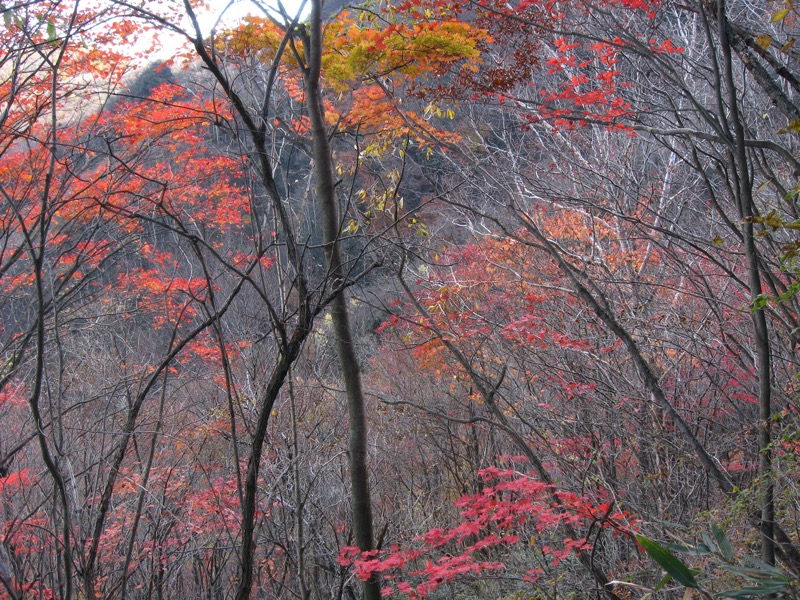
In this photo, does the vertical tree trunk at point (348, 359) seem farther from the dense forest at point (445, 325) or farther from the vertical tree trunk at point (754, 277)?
the vertical tree trunk at point (754, 277)

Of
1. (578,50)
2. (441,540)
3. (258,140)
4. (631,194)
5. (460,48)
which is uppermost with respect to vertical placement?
(578,50)

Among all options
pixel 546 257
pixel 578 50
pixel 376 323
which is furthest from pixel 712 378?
pixel 376 323

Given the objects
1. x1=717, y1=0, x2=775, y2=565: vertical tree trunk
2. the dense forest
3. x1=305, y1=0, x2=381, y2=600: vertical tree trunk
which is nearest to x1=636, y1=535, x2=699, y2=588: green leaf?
the dense forest

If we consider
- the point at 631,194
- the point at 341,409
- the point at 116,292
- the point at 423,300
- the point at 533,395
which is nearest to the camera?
the point at 631,194

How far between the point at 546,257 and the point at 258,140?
247 inches

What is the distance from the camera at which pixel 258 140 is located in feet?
7.91

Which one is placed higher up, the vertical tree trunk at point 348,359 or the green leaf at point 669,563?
the vertical tree trunk at point 348,359

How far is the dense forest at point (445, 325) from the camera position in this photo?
244 centimetres

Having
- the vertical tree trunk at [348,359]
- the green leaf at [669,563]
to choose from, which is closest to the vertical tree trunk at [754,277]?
the green leaf at [669,563]

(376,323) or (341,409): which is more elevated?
(376,323)

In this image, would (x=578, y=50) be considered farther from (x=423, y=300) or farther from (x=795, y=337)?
(x=795, y=337)

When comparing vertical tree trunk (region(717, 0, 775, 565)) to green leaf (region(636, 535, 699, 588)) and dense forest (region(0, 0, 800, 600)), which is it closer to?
dense forest (region(0, 0, 800, 600))

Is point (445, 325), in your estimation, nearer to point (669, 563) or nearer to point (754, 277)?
point (754, 277)

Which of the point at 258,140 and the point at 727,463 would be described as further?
the point at 727,463
